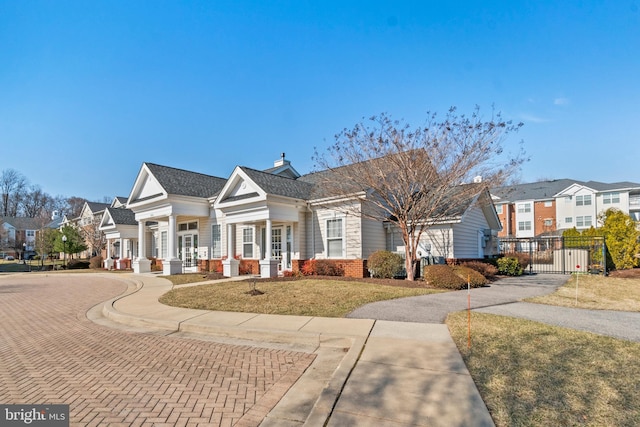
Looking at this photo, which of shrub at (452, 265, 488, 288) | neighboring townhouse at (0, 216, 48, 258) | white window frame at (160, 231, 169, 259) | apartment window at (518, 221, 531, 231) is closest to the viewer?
shrub at (452, 265, 488, 288)

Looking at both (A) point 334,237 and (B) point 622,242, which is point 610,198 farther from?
(A) point 334,237

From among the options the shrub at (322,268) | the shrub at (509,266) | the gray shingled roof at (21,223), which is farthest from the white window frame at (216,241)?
the gray shingled roof at (21,223)

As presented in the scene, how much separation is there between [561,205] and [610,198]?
5.39 metres

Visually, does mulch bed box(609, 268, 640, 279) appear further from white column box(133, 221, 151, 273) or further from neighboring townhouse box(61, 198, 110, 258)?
neighboring townhouse box(61, 198, 110, 258)

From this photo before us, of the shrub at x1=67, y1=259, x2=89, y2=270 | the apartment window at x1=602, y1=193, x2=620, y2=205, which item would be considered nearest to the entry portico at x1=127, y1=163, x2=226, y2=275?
the shrub at x1=67, y1=259, x2=89, y2=270

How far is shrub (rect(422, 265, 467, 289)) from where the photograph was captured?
41.0ft

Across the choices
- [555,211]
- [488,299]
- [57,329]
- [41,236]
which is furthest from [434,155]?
[555,211]

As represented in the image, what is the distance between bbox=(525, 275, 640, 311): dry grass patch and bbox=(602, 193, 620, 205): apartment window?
38.0 metres

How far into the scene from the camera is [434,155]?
14141mm

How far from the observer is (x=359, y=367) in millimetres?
4730

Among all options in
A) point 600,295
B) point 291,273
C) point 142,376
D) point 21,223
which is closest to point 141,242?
point 291,273

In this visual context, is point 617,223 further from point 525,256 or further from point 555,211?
point 555,211

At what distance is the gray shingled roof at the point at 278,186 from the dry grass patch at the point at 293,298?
5491mm

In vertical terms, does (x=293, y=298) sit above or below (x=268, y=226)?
below
